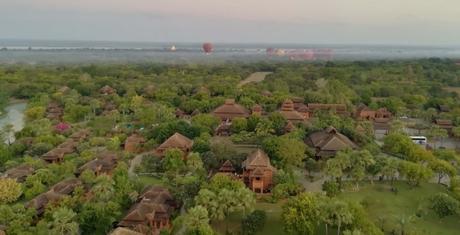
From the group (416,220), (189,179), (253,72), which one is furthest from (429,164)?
(253,72)

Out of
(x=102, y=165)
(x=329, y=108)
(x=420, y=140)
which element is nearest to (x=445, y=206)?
(x=420, y=140)

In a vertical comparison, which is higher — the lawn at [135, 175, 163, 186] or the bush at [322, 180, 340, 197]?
the bush at [322, 180, 340, 197]

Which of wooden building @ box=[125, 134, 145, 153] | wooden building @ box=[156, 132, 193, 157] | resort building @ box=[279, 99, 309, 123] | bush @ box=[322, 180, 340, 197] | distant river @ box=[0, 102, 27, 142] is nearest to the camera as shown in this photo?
bush @ box=[322, 180, 340, 197]

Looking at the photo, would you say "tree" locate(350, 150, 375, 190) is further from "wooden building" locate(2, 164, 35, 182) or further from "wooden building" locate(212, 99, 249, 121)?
"wooden building" locate(2, 164, 35, 182)

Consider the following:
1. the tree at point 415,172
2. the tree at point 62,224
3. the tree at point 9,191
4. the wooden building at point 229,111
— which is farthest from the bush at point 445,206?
the wooden building at point 229,111

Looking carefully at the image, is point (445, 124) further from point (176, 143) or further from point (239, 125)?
point (176, 143)

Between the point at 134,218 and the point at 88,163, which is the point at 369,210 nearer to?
the point at 134,218

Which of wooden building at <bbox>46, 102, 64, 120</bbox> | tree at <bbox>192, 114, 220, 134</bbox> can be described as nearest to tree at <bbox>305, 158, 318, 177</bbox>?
tree at <bbox>192, 114, 220, 134</bbox>
